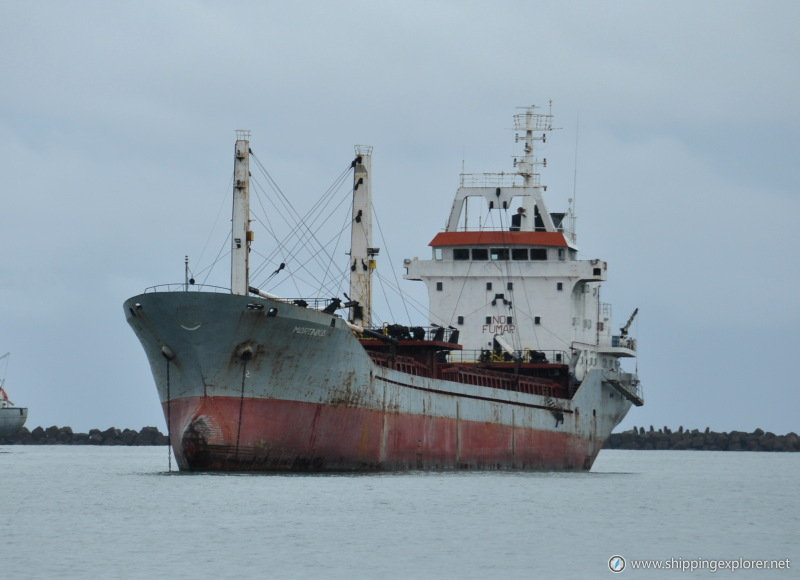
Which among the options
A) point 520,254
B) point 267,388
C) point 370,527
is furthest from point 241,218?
point 520,254

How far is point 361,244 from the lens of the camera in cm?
4741

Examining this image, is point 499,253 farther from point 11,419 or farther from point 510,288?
point 11,419

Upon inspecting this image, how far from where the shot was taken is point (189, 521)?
98.3ft

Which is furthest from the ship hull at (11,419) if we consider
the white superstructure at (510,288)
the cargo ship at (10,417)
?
the white superstructure at (510,288)

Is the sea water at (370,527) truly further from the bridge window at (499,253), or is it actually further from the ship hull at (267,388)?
the bridge window at (499,253)

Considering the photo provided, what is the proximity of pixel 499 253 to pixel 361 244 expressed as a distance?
1004 cm

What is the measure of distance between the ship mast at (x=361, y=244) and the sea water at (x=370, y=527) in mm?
6500

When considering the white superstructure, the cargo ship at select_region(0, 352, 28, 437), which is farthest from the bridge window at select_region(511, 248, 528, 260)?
the cargo ship at select_region(0, 352, 28, 437)

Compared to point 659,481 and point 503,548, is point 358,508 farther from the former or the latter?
point 659,481

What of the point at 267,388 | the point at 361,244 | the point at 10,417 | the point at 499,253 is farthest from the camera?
the point at 10,417

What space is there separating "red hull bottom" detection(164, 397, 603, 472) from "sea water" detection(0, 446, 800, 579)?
58cm

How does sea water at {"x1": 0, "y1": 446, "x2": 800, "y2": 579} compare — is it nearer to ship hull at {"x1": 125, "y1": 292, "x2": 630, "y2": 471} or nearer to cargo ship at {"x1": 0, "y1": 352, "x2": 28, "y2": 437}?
ship hull at {"x1": 125, "y1": 292, "x2": 630, "y2": 471}

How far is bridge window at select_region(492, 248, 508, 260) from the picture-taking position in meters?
56.1

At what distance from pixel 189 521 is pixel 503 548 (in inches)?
256
